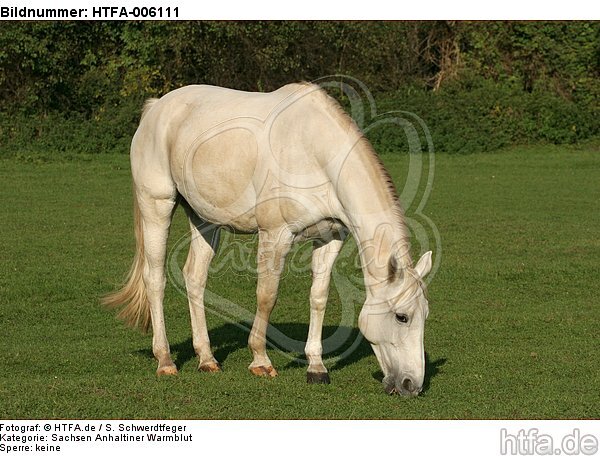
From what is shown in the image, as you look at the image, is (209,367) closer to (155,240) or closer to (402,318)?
(155,240)

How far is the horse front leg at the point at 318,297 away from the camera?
23.4 feet

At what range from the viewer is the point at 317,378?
7.04 metres

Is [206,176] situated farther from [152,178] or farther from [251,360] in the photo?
[251,360]

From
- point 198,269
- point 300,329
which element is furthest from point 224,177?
point 300,329

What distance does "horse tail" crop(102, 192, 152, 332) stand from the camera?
816 centimetres

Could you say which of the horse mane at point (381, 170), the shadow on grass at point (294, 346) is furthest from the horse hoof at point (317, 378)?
the horse mane at point (381, 170)

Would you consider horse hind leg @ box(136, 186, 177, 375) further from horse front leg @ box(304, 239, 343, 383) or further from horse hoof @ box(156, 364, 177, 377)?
horse front leg @ box(304, 239, 343, 383)

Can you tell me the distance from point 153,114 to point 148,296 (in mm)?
1466

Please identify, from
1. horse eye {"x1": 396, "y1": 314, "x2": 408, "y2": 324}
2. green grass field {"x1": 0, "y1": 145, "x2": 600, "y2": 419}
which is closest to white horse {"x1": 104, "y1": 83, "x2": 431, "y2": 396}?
horse eye {"x1": 396, "y1": 314, "x2": 408, "y2": 324}

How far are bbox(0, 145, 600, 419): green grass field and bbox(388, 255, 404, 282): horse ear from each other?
2.70 ft

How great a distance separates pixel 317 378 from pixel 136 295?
6.37 feet

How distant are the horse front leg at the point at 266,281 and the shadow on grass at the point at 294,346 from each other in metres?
0.37

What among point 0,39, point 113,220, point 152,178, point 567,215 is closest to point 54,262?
point 113,220

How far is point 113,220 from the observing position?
1569cm
